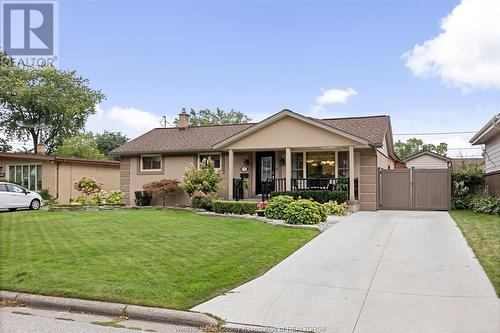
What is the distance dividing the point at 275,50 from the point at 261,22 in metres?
4.11

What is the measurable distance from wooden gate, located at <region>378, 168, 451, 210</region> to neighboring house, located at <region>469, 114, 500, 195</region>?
1.64 m

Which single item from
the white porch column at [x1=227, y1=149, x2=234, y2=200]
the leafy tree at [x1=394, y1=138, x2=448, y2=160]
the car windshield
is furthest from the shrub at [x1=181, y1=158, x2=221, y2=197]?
the leafy tree at [x1=394, y1=138, x2=448, y2=160]

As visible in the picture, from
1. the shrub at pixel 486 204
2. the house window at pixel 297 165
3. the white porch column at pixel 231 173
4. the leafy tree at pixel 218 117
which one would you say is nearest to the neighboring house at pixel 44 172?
the white porch column at pixel 231 173

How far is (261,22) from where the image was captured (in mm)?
16500

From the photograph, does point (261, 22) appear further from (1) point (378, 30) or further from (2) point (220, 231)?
(2) point (220, 231)

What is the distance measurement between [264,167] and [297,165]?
1784 mm

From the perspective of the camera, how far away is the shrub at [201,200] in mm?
17484

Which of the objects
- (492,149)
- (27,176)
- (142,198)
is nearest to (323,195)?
(492,149)

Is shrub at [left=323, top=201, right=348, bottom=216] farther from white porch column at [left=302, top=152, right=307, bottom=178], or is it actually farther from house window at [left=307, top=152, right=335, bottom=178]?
white porch column at [left=302, top=152, right=307, bottom=178]

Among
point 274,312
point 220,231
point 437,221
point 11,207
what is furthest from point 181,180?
point 274,312

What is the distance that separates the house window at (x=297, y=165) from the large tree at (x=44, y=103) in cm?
2791

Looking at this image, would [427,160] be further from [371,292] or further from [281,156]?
[371,292]
